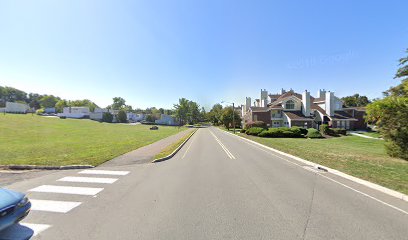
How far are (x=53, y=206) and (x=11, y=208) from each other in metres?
1.93

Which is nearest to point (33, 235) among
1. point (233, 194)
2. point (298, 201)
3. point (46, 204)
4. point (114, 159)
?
point (46, 204)

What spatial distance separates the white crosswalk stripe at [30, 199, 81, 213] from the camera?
18.8ft

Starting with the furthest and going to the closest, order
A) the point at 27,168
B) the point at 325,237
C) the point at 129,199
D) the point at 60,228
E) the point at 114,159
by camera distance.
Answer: the point at 114,159 → the point at 27,168 → the point at 129,199 → the point at 60,228 → the point at 325,237

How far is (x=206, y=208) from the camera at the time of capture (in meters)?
5.74

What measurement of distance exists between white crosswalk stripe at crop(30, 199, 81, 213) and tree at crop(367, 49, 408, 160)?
17484 millimetres

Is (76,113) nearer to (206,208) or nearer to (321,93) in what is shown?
(321,93)

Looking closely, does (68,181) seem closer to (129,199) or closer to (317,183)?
(129,199)

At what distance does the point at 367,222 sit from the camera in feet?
16.6

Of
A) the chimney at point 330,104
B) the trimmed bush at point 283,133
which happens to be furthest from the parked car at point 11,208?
the chimney at point 330,104

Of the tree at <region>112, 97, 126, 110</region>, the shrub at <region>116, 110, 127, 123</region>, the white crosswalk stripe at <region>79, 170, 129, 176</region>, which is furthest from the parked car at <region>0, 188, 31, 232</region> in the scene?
the tree at <region>112, 97, 126, 110</region>

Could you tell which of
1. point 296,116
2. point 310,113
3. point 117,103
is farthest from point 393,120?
point 117,103

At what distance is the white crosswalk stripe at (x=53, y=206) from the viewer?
573cm

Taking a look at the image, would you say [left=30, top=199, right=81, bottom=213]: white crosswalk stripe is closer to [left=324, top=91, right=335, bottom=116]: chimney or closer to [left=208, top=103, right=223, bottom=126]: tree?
[left=324, top=91, right=335, bottom=116]: chimney

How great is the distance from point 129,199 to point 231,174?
4.72m
